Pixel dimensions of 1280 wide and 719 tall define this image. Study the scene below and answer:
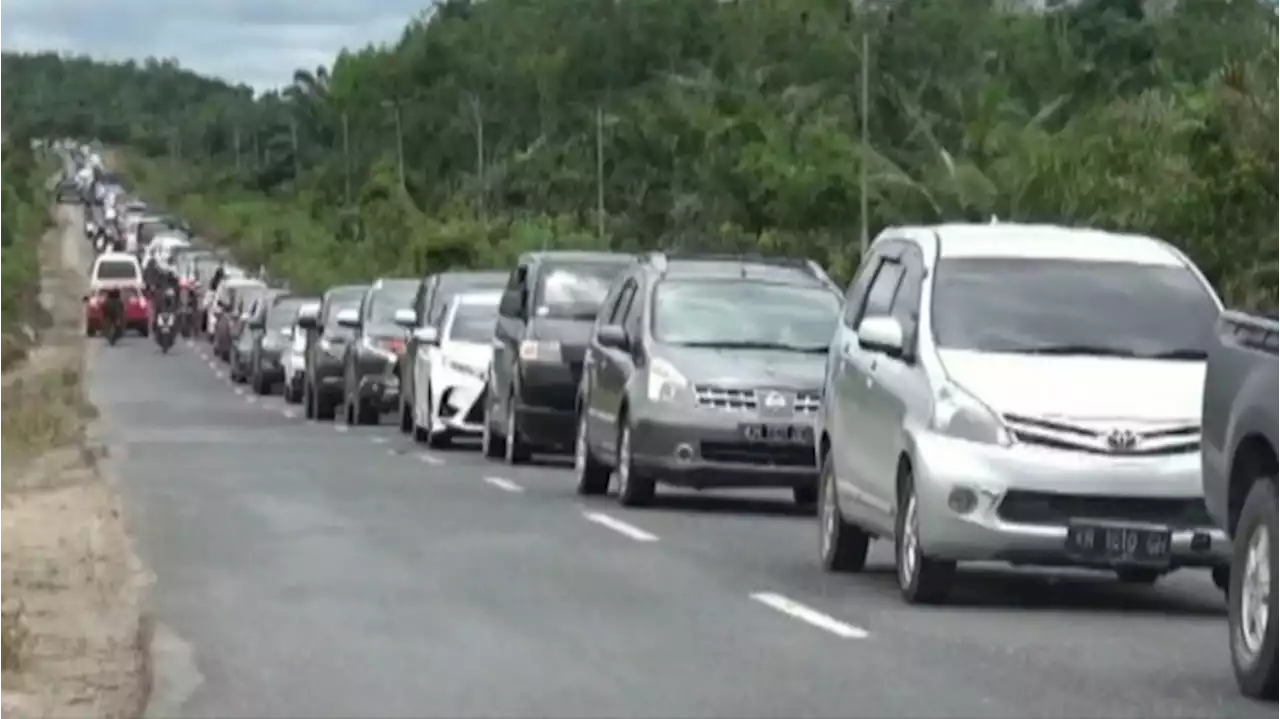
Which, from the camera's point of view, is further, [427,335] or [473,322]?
[473,322]

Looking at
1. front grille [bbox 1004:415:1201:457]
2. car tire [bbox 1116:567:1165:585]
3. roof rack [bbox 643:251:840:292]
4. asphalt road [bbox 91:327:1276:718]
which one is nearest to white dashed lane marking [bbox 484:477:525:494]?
asphalt road [bbox 91:327:1276:718]

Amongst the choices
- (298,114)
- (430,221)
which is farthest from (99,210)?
(430,221)

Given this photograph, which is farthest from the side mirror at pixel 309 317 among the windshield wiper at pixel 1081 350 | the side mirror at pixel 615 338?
the windshield wiper at pixel 1081 350

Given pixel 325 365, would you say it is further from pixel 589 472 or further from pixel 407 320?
pixel 589 472

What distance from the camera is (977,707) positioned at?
11648 millimetres

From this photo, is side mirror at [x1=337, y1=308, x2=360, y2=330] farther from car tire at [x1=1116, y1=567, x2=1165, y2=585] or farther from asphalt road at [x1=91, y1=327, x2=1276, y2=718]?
car tire at [x1=1116, y1=567, x2=1165, y2=585]

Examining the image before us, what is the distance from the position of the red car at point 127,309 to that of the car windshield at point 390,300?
1578 inches

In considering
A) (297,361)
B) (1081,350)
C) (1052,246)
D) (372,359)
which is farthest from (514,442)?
(297,361)

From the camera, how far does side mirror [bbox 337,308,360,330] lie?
38.1 metres

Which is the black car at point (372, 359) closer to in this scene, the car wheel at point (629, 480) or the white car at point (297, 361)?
the white car at point (297, 361)

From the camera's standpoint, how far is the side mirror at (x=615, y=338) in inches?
902

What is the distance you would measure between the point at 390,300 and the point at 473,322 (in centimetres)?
726

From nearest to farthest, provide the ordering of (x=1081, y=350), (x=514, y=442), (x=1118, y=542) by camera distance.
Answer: (x=1118, y=542) < (x=1081, y=350) < (x=514, y=442)

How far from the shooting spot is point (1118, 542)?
48.9 feet
